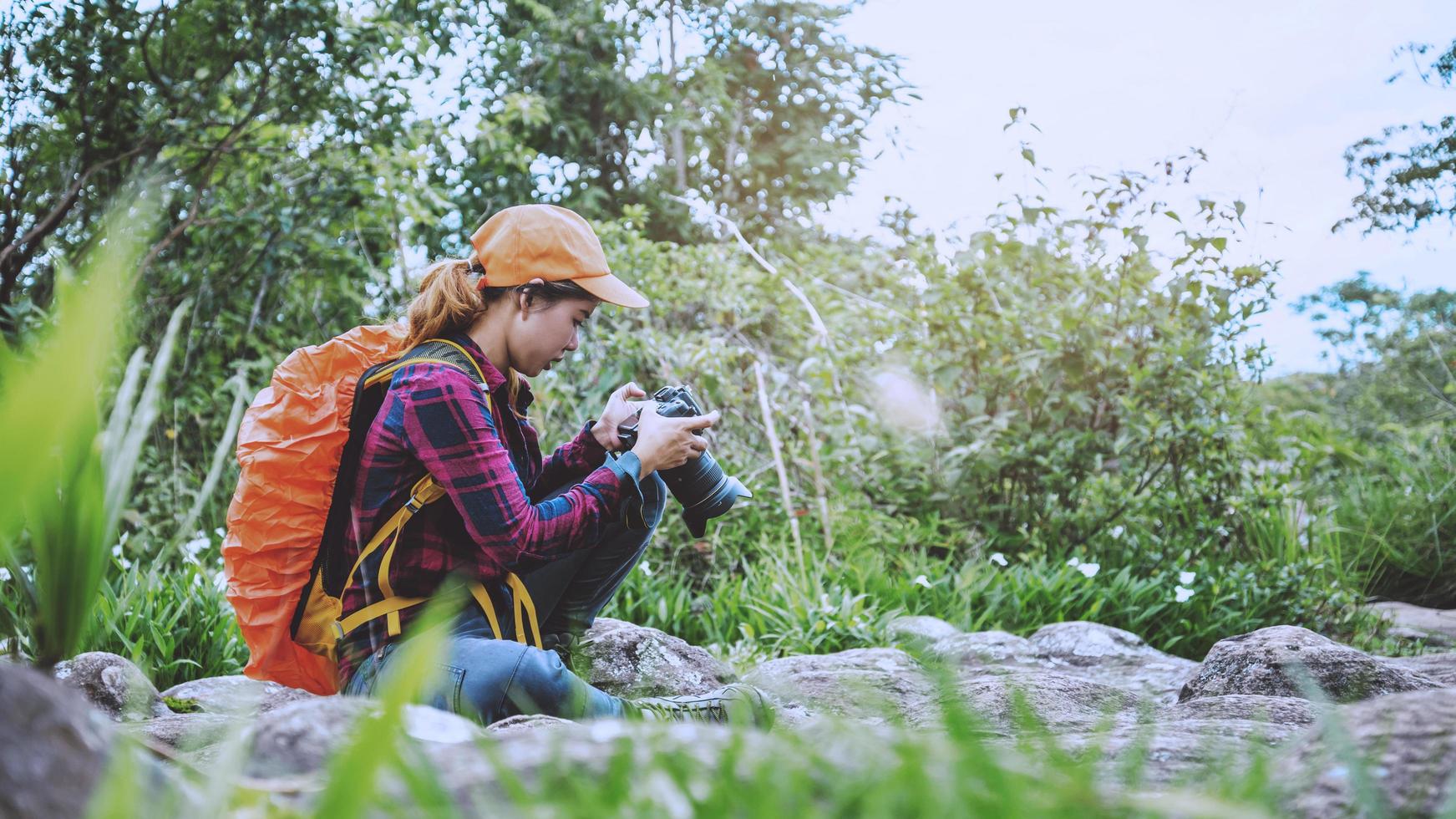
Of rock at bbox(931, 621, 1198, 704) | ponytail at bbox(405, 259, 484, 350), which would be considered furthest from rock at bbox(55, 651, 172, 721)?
rock at bbox(931, 621, 1198, 704)

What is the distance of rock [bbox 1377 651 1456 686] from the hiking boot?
1.63 metres

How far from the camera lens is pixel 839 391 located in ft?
15.9

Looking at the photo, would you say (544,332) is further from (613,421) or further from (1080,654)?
(1080,654)

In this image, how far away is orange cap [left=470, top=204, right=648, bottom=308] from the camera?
2.37 m

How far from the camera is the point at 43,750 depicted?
711mm

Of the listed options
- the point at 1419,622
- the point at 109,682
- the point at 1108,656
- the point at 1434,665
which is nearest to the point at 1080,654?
the point at 1108,656

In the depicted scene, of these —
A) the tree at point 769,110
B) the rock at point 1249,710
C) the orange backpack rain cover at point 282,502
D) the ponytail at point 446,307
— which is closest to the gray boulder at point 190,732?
the orange backpack rain cover at point 282,502

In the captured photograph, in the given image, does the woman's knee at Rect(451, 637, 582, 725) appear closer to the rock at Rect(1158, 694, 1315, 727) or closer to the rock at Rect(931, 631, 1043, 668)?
the rock at Rect(1158, 694, 1315, 727)

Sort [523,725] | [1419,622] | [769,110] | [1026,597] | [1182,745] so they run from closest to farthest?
[1182,745] < [523,725] < [1026,597] < [1419,622] < [769,110]

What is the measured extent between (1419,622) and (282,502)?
174 inches

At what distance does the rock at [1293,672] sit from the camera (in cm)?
236


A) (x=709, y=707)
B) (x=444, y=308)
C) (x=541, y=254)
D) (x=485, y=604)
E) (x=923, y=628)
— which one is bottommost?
(x=923, y=628)

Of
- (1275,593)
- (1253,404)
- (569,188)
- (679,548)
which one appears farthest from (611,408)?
(569,188)

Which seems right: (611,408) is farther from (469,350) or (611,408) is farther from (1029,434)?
(1029,434)
